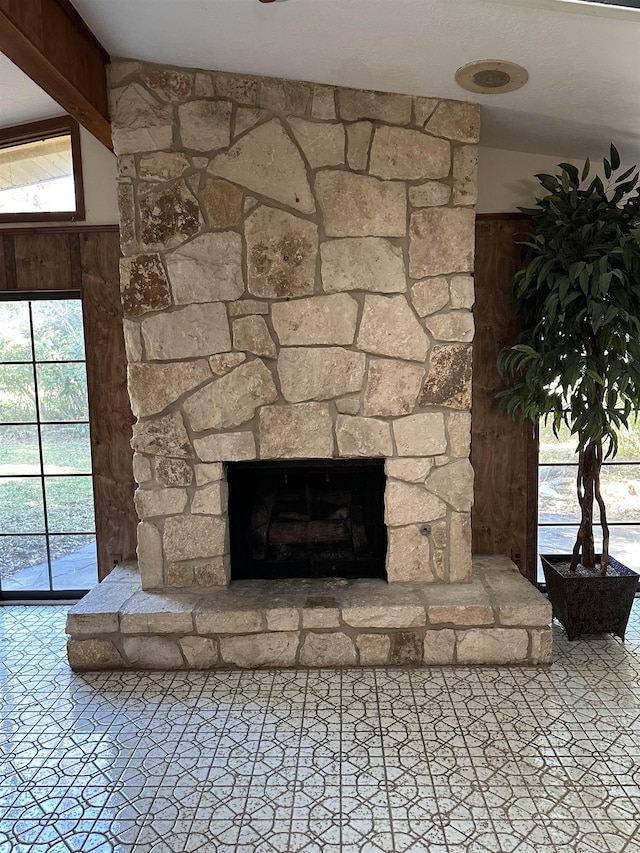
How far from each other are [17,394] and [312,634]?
2.12 m

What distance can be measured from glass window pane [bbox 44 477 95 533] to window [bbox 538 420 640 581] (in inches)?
102

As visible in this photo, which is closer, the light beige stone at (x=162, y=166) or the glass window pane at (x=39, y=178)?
the light beige stone at (x=162, y=166)

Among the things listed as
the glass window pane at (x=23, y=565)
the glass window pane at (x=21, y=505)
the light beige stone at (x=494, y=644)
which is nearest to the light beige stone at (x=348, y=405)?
the light beige stone at (x=494, y=644)

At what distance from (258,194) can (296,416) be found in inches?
40.1

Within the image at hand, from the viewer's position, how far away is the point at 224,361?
2.96 m

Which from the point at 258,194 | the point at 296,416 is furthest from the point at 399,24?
the point at 296,416

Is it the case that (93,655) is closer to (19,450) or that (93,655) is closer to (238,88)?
(19,450)

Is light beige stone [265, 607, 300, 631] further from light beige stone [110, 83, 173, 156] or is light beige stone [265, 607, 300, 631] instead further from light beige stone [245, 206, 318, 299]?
light beige stone [110, 83, 173, 156]

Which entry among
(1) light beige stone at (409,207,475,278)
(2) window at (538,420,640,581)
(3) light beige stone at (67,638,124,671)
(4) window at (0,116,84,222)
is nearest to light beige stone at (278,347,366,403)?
(1) light beige stone at (409,207,475,278)

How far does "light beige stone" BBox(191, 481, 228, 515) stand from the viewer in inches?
120

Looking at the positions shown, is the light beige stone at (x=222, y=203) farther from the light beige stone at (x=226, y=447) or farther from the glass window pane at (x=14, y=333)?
the glass window pane at (x=14, y=333)

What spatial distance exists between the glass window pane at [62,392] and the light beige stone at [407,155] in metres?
1.94

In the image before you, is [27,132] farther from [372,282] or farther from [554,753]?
[554,753]

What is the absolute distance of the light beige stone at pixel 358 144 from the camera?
9.35 ft
